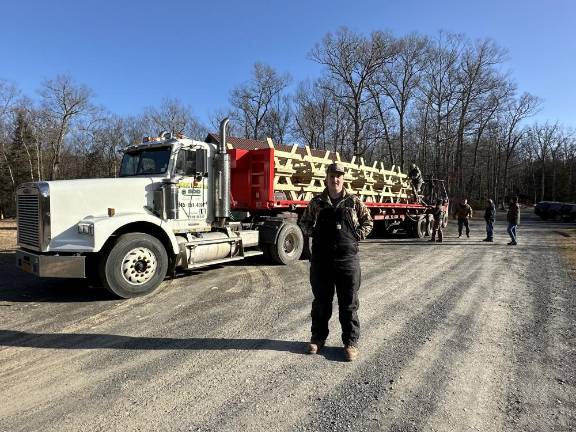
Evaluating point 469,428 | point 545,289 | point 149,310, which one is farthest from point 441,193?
point 469,428

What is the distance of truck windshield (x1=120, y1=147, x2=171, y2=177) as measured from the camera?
25.9 ft

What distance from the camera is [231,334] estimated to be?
4.90 meters

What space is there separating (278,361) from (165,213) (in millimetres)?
4240

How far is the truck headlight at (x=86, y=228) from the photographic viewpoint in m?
6.32

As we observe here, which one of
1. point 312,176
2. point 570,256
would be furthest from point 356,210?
point 570,256

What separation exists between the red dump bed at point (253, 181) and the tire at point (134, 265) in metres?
3.08

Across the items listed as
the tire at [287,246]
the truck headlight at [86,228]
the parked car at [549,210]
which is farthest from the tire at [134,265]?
the parked car at [549,210]

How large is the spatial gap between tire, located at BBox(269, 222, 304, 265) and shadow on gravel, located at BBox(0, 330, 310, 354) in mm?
4935

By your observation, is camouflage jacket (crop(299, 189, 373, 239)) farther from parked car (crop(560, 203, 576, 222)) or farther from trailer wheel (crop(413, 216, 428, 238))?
parked car (crop(560, 203, 576, 222))

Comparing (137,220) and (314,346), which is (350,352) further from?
(137,220)

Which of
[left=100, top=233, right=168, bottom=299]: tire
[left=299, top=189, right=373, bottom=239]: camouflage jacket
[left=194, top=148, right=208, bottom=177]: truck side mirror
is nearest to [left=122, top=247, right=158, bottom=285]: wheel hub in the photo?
[left=100, top=233, right=168, bottom=299]: tire

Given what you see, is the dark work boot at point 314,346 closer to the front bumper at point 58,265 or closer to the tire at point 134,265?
the tire at point 134,265

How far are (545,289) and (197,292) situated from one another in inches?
241

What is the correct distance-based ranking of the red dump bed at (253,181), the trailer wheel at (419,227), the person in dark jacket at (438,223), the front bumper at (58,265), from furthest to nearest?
the trailer wheel at (419,227), the person in dark jacket at (438,223), the red dump bed at (253,181), the front bumper at (58,265)
